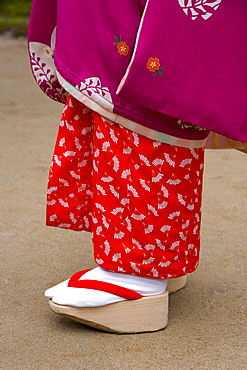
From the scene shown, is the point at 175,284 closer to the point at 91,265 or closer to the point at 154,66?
the point at 91,265

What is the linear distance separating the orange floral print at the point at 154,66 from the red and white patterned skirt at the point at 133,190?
0.46ft

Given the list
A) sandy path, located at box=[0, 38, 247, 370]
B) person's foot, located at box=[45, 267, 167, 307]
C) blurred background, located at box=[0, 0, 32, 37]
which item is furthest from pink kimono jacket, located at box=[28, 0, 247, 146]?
blurred background, located at box=[0, 0, 32, 37]

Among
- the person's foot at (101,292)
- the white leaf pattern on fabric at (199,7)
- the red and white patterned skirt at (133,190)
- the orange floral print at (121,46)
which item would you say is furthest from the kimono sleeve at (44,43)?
the person's foot at (101,292)

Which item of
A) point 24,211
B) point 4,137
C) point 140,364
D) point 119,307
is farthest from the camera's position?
point 4,137

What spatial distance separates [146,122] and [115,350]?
17.5 inches

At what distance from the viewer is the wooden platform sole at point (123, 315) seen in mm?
1289

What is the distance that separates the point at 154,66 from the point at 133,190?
0.25 metres

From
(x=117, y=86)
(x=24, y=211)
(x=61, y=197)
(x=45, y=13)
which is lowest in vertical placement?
(x=24, y=211)

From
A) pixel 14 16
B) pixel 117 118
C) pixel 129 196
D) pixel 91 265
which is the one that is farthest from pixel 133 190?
pixel 14 16

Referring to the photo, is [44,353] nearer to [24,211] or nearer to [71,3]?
[71,3]

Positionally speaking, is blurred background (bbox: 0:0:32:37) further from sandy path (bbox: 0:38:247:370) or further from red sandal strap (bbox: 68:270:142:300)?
red sandal strap (bbox: 68:270:142:300)

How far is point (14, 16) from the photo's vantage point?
773cm

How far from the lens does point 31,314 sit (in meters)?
1.39

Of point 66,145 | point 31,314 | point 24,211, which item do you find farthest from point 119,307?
point 24,211
